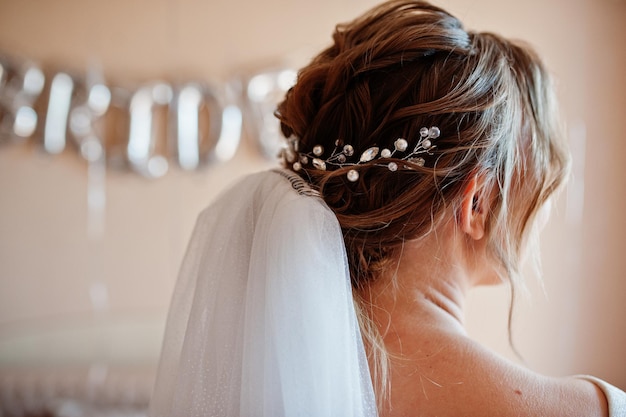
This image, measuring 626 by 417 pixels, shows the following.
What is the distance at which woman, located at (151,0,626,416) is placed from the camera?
0.78 meters

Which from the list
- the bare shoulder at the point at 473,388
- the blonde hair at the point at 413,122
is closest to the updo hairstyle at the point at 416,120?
the blonde hair at the point at 413,122

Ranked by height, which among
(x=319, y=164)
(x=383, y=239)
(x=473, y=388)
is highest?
(x=319, y=164)

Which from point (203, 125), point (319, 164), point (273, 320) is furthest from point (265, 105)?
point (273, 320)

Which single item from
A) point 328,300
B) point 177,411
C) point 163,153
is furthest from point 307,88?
point 163,153

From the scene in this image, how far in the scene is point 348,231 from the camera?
0.86 meters

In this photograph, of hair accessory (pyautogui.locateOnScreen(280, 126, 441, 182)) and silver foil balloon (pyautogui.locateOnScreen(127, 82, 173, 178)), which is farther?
silver foil balloon (pyautogui.locateOnScreen(127, 82, 173, 178))

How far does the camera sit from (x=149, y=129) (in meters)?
2.18

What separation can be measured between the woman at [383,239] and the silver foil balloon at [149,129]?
1.29 meters

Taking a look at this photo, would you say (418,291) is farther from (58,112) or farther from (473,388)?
(58,112)

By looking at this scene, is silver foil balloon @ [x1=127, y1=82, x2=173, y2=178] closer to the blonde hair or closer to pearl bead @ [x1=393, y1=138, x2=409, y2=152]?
the blonde hair

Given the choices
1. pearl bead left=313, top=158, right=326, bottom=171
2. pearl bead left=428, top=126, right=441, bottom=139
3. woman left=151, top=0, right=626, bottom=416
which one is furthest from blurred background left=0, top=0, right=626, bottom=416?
pearl bead left=428, top=126, right=441, bottom=139

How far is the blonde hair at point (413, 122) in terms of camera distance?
837 mm

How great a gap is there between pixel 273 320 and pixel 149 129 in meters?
1.56

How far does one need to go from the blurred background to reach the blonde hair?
1367 millimetres
